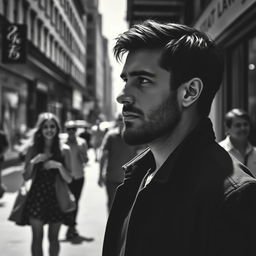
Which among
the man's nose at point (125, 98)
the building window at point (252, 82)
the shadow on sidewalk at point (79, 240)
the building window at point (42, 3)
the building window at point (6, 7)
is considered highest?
the building window at point (42, 3)

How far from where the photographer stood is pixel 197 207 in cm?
138

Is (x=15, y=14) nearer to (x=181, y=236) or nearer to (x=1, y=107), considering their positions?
(x=1, y=107)

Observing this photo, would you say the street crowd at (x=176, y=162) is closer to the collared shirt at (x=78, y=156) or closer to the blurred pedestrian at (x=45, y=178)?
the blurred pedestrian at (x=45, y=178)

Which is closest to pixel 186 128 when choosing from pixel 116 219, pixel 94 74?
pixel 116 219

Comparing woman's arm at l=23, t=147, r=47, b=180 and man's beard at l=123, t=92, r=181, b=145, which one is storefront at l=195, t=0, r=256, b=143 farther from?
man's beard at l=123, t=92, r=181, b=145

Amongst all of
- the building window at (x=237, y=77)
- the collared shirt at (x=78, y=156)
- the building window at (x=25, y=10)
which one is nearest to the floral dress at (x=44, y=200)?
the collared shirt at (x=78, y=156)

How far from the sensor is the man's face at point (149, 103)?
1569mm

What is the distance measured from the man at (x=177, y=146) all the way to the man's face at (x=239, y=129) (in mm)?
3543

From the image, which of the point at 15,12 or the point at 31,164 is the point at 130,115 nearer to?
the point at 31,164

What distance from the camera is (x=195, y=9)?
12.9m

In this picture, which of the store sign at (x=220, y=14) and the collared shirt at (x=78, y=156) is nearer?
the store sign at (x=220, y=14)

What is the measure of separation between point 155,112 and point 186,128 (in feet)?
0.43

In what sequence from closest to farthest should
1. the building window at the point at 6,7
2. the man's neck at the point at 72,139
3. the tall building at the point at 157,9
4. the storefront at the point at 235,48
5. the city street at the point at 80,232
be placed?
the city street at the point at 80,232
the storefront at the point at 235,48
the man's neck at the point at 72,139
the tall building at the point at 157,9
the building window at the point at 6,7

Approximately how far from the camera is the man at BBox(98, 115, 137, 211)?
716 centimetres
